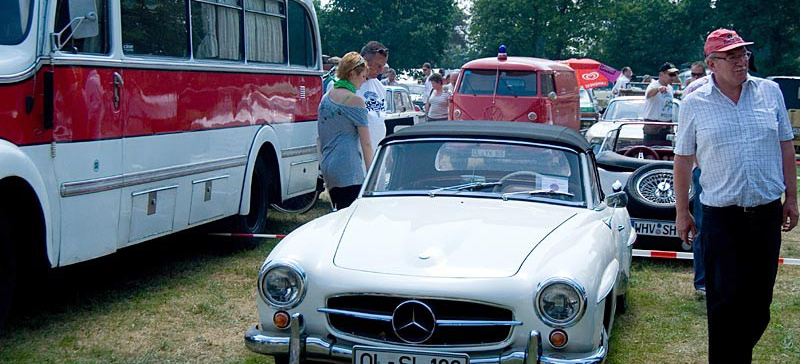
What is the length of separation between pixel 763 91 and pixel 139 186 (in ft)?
14.2

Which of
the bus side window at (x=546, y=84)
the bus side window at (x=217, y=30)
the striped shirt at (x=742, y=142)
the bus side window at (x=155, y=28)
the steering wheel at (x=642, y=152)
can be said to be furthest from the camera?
the bus side window at (x=546, y=84)

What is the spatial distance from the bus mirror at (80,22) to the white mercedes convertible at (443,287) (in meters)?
1.88

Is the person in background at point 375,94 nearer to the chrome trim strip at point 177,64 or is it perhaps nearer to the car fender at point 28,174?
the chrome trim strip at point 177,64

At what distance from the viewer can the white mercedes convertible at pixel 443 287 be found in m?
4.76

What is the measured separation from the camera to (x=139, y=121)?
7371 millimetres

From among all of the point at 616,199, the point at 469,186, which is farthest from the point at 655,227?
the point at 469,186

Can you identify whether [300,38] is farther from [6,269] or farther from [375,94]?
[6,269]

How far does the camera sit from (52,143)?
6.27 m

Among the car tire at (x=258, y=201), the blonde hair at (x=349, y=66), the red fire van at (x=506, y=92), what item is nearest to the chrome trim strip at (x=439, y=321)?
the blonde hair at (x=349, y=66)

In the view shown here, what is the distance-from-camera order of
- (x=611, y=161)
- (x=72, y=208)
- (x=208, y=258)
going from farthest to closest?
(x=611, y=161)
(x=208, y=258)
(x=72, y=208)

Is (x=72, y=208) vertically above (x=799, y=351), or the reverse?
(x=72, y=208)

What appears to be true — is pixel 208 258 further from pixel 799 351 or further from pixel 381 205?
pixel 799 351

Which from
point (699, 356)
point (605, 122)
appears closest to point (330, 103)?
point (699, 356)

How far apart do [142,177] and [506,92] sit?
1306 cm
